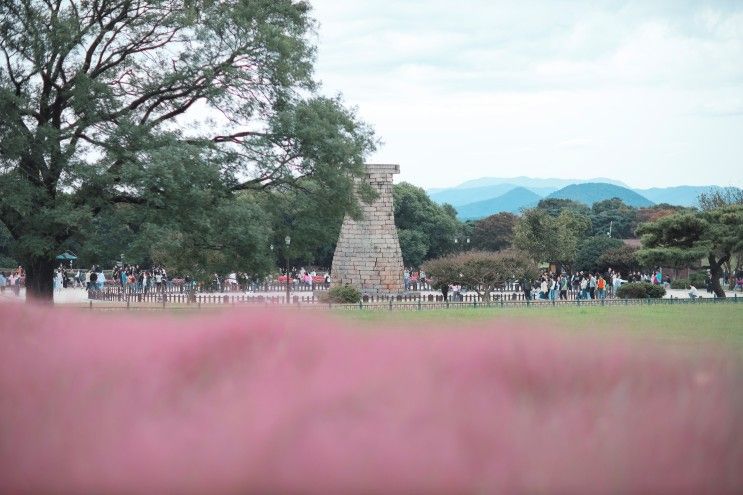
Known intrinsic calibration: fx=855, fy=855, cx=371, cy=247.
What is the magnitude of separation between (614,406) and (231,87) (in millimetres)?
16868

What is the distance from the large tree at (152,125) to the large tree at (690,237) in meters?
19.6

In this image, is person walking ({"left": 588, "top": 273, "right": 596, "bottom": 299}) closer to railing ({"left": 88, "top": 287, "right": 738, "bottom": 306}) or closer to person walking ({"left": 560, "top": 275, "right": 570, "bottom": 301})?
railing ({"left": 88, "top": 287, "right": 738, "bottom": 306})

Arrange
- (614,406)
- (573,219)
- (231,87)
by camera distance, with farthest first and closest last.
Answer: (573,219) < (231,87) < (614,406)

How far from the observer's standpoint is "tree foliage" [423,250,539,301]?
123ft

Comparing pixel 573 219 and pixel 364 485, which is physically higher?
pixel 573 219

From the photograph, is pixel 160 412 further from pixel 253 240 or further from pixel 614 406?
pixel 253 240

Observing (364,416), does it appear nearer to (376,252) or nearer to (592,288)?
(592,288)

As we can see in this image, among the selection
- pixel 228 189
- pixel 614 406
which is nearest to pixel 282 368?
pixel 614 406

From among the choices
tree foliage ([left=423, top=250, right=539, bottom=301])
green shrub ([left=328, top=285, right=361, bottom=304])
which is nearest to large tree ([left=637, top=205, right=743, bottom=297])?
tree foliage ([left=423, top=250, right=539, bottom=301])

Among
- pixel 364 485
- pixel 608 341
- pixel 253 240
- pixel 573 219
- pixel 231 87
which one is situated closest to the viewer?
pixel 364 485

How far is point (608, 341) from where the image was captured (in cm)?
195

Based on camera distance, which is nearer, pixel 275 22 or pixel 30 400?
pixel 30 400

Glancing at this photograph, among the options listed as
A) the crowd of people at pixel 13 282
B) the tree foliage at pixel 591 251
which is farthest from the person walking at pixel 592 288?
the tree foliage at pixel 591 251

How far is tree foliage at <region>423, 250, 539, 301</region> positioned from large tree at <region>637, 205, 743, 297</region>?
5428 mm
